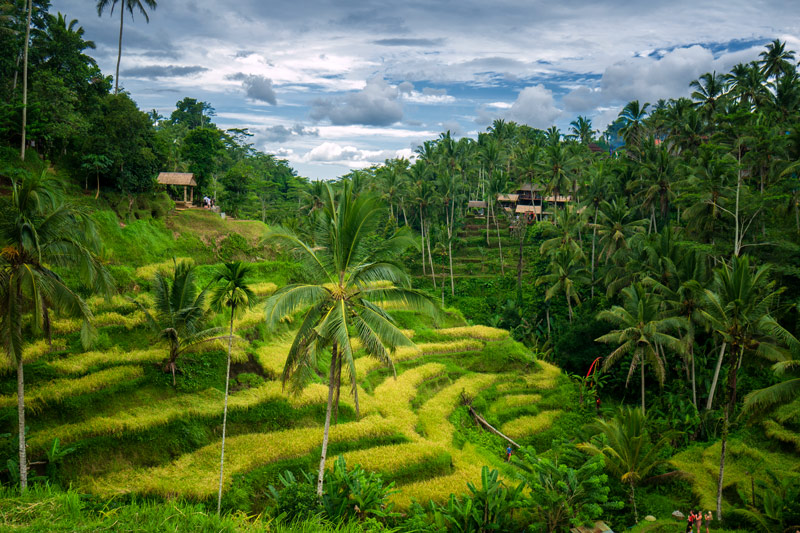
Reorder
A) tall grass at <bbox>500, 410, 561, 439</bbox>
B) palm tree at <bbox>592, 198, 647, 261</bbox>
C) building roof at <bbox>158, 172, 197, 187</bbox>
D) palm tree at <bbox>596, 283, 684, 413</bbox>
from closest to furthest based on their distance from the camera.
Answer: tall grass at <bbox>500, 410, 561, 439</bbox> → palm tree at <bbox>596, 283, 684, 413</bbox> → building roof at <bbox>158, 172, 197, 187</bbox> → palm tree at <bbox>592, 198, 647, 261</bbox>

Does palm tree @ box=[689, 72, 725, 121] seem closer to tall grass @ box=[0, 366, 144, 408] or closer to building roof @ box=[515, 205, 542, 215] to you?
building roof @ box=[515, 205, 542, 215]

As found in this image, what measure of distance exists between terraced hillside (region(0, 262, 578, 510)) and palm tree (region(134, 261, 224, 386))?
3.57ft

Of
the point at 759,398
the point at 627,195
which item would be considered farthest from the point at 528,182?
the point at 759,398

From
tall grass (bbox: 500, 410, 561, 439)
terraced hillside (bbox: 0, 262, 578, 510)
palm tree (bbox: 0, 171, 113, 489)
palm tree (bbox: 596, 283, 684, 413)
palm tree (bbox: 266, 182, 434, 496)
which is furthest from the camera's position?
palm tree (bbox: 596, 283, 684, 413)

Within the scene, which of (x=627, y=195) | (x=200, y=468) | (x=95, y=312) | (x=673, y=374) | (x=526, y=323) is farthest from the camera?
(x=627, y=195)

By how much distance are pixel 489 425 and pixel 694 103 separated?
123ft

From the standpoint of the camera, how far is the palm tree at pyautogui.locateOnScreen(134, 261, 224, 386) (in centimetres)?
1579

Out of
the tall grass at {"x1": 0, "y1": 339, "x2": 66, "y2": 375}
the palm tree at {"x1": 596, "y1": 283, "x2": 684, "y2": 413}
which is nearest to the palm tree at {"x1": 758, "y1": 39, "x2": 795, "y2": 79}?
the palm tree at {"x1": 596, "y1": 283, "x2": 684, "y2": 413}

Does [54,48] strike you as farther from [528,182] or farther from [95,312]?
[528,182]

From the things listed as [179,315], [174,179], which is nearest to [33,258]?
[179,315]

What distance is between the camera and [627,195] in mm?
40875

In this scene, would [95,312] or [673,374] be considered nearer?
[95,312]

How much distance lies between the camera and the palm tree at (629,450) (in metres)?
15.9

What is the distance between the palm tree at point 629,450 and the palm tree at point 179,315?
1373 centimetres
